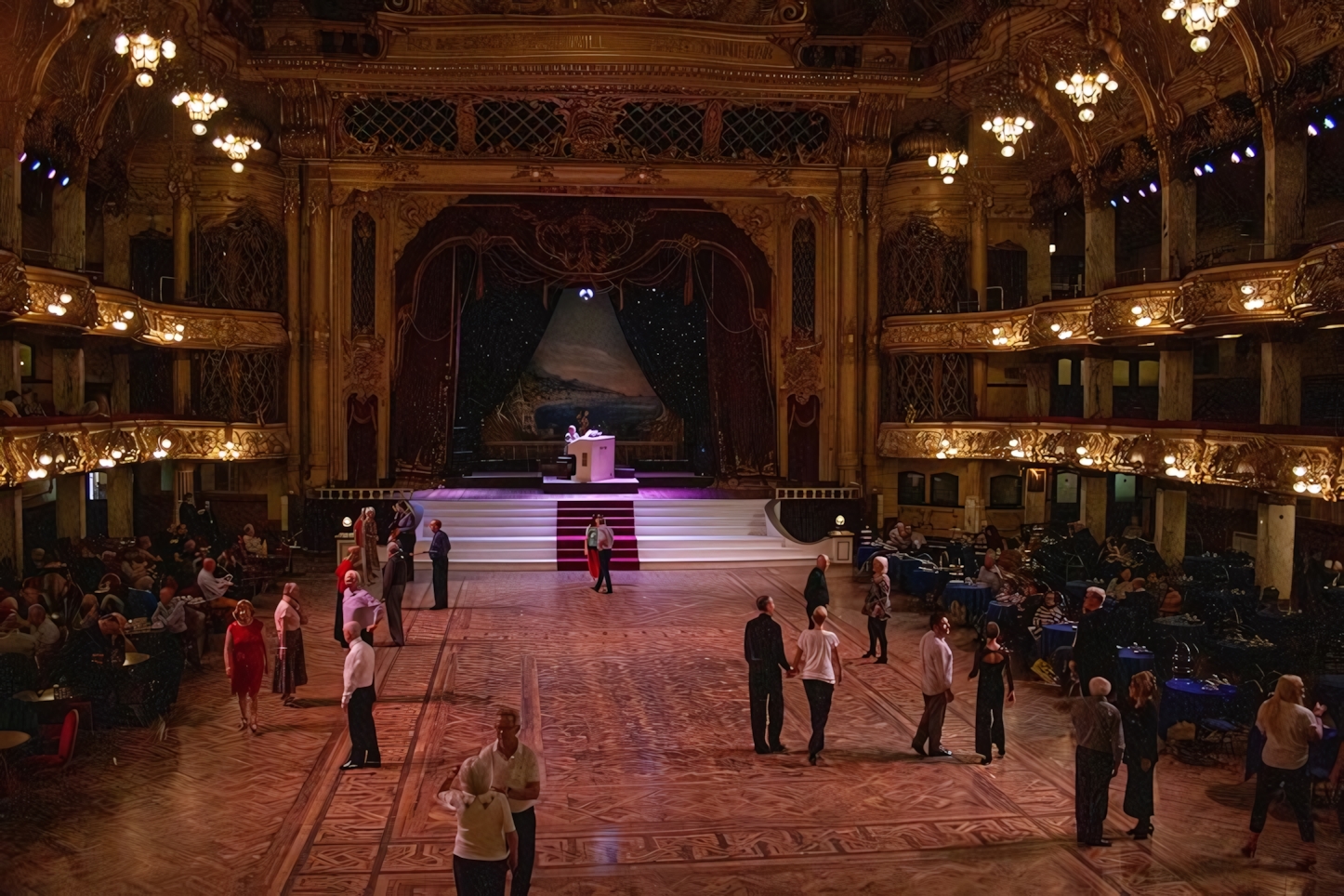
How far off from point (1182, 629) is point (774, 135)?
16.8 m

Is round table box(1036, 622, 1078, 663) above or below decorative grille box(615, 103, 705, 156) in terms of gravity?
below

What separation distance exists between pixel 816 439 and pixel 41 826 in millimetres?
20532

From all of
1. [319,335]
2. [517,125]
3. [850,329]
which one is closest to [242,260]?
[319,335]

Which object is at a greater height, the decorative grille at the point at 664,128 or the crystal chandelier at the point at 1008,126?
the decorative grille at the point at 664,128

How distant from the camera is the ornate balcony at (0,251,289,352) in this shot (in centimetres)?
1673

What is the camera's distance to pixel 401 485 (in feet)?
86.7

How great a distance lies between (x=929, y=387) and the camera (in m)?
27.3

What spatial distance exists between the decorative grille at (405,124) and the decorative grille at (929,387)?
39.4 feet

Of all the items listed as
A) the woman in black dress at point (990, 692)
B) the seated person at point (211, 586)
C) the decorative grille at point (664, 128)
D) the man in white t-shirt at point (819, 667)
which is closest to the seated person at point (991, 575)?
the woman in black dress at point (990, 692)

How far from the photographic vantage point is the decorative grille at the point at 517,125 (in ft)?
86.1

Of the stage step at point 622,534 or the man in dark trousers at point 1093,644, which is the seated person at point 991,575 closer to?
the man in dark trousers at point 1093,644

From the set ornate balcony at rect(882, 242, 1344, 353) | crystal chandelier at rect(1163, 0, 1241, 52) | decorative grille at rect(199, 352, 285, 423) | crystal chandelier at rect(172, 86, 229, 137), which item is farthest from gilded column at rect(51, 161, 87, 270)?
crystal chandelier at rect(1163, 0, 1241, 52)

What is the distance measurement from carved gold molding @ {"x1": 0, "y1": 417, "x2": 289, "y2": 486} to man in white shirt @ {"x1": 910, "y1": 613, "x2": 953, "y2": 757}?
1336 cm

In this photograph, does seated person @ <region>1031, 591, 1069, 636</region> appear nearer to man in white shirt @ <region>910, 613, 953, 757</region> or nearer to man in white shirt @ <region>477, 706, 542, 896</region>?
man in white shirt @ <region>910, 613, 953, 757</region>
